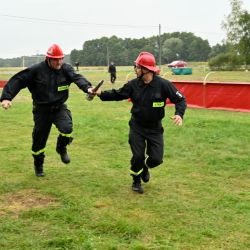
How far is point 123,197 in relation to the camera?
5941 millimetres

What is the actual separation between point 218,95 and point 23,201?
11.1 meters

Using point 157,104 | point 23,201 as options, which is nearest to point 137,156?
point 157,104

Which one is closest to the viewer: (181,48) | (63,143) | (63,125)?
(63,125)

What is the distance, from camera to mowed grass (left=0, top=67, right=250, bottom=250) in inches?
180

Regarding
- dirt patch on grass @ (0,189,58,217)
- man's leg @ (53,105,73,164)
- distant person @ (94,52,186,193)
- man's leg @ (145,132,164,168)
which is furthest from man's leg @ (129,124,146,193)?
dirt patch on grass @ (0,189,58,217)

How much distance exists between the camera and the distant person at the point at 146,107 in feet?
19.8

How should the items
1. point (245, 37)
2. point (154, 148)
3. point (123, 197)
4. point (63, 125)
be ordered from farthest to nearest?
point (245, 37) < point (63, 125) < point (154, 148) < point (123, 197)

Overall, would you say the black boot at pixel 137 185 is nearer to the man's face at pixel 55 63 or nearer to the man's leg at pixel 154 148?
the man's leg at pixel 154 148

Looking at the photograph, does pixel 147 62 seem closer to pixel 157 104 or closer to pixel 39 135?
pixel 157 104

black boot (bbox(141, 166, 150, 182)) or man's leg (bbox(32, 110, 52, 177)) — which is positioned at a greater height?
man's leg (bbox(32, 110, 52, 177))

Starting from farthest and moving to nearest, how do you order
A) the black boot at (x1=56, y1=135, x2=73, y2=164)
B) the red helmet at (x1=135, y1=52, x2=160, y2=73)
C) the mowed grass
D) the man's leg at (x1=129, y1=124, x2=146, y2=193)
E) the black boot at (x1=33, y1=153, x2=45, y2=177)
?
1. the black boot at (x1=33, y1=153, x2=45, y2=177)
2. the black boot at (x1=56, y1=135, x2=73, y2=164)
3. the man's leg at (x1=129, y1=124, x2=146, y2=193)
4. the red helmet at (x1=135, y1=52, x2=160, y2=73)
5. the mowed grass

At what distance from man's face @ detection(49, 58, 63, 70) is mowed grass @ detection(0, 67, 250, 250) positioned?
1.64 m

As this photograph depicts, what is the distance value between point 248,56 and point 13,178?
60730 mm

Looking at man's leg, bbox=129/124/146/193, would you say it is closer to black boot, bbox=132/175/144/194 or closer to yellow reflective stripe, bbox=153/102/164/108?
black boot, bbox=132/175/144/194
